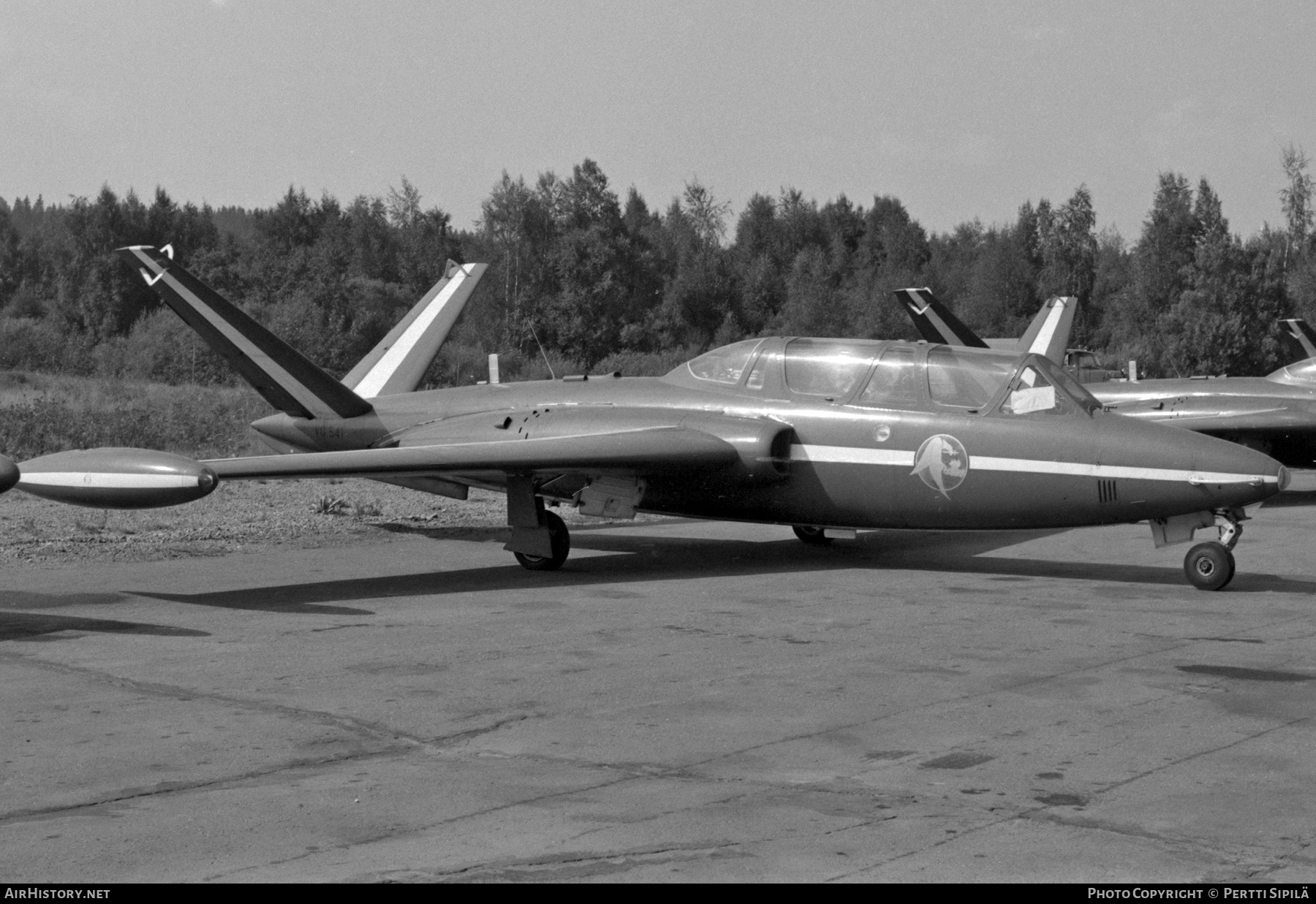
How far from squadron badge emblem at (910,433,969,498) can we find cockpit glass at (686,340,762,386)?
229 centimetres

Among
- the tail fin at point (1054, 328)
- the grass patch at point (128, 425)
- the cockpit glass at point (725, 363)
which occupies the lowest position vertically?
the grass patch at point (128, 425)

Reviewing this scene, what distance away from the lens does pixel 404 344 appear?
17.9 m

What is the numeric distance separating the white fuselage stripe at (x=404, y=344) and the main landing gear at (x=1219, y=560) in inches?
383

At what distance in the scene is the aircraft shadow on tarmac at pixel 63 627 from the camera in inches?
385

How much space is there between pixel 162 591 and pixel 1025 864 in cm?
891

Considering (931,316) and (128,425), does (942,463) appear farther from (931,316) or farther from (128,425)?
(128,425)

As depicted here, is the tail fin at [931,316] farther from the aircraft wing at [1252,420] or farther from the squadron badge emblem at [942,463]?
the squadron badge emblem at [942,463]

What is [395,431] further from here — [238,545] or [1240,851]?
[1240,851]

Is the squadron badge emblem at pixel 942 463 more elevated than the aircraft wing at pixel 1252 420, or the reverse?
the aircraft wing at pixel 1252 420

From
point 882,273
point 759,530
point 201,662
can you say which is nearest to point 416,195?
point 882,273

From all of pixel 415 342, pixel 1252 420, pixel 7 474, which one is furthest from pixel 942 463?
pixel 1252 420

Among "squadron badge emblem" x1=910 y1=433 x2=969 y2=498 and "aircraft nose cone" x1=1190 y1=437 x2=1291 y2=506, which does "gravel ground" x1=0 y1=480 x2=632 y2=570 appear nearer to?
"squadron badge emblem" x1=910 y1=433 x2=969 y2=498

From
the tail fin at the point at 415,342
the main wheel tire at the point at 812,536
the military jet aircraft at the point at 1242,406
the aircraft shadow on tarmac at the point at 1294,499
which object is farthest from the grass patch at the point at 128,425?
the aircraft shadow on tarmac at the point at 1294,499

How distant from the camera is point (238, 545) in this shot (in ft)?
49.3
